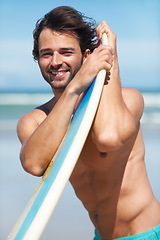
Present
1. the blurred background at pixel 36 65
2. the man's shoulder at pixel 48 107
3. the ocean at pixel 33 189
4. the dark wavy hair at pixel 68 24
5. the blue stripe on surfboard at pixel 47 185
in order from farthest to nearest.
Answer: the blurred background at pixel 36 65 → the ocean at pixel 33 189 → the man's shoulder at pixel 48 107 → the dark wavy hair at pixel 68 24 → the blue stripe on surfboard at pixel 47 185

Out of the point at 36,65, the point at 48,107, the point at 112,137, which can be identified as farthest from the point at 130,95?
the point at 36,65

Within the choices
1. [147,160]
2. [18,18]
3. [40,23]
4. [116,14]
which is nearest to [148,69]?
[116,14]

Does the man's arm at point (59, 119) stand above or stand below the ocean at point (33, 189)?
above

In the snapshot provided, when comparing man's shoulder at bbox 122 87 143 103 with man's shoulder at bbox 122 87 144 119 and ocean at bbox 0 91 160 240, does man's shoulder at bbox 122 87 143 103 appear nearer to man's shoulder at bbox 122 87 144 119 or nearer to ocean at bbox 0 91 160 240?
man's shoulder at bbox 122 87 144 119

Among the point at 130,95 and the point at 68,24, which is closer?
the point at 130,95

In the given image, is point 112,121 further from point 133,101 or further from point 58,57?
point 58,57

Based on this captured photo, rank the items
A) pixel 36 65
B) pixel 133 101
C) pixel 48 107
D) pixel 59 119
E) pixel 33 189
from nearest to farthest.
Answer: pixel 59 119 → pixel 133 101 → pixel 48 107 → pixel 33 189 → pixel 36 65

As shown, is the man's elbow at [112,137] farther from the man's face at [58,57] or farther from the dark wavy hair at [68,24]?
the dark wavy hair at [68,24]

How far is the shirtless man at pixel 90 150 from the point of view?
166 cm

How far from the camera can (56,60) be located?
186 centimetres

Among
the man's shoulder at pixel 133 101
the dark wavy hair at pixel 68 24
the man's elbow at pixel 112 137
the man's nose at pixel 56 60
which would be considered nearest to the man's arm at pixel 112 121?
the man's elbow at pixel 112 137

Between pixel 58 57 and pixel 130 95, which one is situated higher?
pixel 58 57

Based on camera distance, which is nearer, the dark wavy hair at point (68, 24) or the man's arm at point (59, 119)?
the man's arm at point (59, 119)

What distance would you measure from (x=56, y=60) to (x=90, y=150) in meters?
0.44
